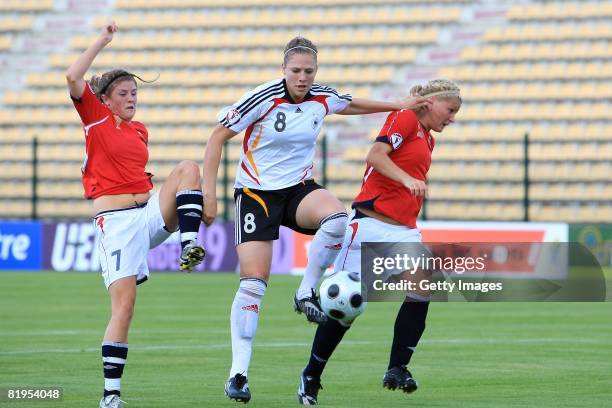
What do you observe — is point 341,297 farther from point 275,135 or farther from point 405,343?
point 275,135

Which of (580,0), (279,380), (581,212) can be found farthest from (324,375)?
(580,0)

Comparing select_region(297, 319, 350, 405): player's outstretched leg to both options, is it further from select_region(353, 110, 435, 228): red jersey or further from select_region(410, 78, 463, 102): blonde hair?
select_region(410, 78, 463, 102): blonde hair

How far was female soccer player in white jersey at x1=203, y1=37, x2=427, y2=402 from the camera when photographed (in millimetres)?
7969

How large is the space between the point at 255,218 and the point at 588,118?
17118mm

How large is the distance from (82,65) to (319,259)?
198cm

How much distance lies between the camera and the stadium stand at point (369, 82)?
23969 millimetres

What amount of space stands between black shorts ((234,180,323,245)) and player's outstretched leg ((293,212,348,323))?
19 cm

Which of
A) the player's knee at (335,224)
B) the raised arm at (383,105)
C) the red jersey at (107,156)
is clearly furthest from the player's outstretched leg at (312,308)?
the raised arm at (383,105)

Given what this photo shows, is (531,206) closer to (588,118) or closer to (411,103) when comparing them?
(588,118)

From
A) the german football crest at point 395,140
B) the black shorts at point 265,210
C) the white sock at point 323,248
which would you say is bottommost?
the white sock at point 323,248

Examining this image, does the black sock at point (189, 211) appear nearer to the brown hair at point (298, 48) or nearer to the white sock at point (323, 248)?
the white sock at point (323, 248)

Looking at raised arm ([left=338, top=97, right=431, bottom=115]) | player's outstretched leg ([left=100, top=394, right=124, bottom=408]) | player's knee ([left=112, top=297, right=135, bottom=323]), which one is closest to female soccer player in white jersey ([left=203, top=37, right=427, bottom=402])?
raised arm ([left=338, top=97, right=431, bottom=115])

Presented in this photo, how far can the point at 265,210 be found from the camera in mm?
8125

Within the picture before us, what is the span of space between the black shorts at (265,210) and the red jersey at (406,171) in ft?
1.40
